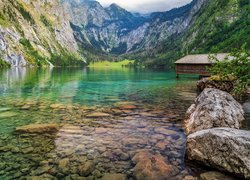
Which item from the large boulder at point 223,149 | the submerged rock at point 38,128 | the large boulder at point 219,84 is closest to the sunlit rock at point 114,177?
the large boulder at point 223,149

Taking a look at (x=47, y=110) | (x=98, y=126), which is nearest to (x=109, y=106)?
(x=47, y=110)

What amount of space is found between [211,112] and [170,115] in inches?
231

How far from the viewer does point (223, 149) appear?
29.1 feet

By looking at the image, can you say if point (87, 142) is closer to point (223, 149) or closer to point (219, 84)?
point (223, 149)

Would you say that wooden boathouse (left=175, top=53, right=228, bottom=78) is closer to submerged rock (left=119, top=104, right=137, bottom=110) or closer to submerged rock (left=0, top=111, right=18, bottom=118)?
submerged rock (left=119, top=104, right=137, bottom=110)

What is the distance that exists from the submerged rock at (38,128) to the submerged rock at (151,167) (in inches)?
234

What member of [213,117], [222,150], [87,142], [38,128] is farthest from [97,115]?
[222,150]

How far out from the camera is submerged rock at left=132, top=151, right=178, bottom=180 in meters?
8.73

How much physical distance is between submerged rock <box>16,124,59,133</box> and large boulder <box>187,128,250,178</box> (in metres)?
Answer: 7.97

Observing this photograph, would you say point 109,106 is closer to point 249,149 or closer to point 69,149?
point 69,149

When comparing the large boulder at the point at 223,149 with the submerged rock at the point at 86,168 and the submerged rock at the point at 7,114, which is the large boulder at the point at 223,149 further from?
the submerged rock at the point at 7,114

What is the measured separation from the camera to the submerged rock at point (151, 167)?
8734 mm

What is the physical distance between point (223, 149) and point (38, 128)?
33.2 feet

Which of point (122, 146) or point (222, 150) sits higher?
point (222, 150)
